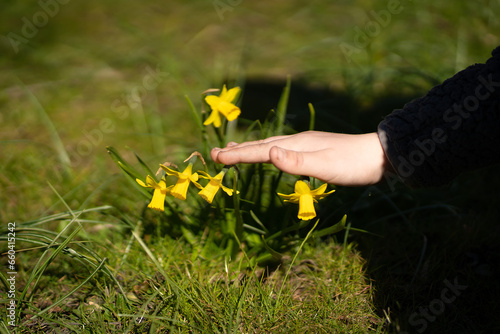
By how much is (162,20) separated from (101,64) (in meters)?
0.91

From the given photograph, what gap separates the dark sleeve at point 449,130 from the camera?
1133 millimetres

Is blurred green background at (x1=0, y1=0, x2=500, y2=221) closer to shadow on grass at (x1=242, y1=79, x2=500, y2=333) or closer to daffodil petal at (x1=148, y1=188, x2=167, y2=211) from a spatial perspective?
shadow on grass at (x1=242, y1=79, x2=500, y2=333)

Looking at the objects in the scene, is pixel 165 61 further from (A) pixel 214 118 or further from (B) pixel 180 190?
(B) pixel 180 190

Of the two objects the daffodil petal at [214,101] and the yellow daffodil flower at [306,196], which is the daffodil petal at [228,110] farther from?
the yellow daffodil flower at [306,196]

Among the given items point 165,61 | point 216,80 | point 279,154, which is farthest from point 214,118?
point 165,61

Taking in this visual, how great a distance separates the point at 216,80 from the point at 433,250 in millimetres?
1757

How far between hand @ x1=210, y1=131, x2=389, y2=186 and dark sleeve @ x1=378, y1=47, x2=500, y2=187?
0.07 meters

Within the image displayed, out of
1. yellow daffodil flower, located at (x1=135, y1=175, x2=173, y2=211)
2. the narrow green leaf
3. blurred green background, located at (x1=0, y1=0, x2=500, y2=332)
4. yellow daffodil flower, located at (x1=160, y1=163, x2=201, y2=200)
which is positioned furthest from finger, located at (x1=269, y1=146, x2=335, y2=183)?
blurred green background, located at (x1=0, y1=0, x2=500, y2=332)

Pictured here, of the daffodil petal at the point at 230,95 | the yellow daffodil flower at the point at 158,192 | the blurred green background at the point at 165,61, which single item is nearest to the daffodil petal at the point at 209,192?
the yellow daffodil flower at the point at 158,192

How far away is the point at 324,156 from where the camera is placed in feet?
3.99

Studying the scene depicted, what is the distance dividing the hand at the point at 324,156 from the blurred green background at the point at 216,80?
44 centimetres

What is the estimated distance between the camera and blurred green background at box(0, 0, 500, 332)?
5.63ft

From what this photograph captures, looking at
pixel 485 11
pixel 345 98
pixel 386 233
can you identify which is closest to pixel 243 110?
pixel 345 98

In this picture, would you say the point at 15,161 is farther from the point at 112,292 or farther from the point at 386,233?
the point at 386,233
